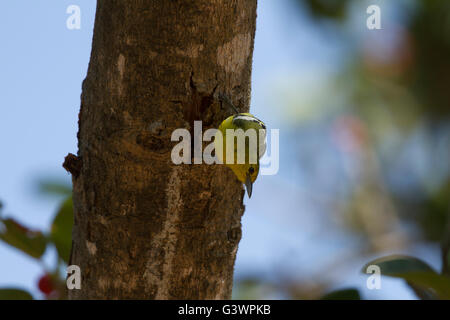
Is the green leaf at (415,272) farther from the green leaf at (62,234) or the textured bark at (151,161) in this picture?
the green leaf at (62,234)

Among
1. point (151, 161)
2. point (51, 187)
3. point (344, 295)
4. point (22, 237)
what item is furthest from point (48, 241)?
point (51, 187)

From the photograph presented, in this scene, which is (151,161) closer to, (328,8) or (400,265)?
(400,265)

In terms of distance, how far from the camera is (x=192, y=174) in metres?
1.17

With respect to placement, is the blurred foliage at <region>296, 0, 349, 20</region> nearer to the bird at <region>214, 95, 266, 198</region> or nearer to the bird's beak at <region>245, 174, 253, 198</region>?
the bird at <region>214, 95, 266, 198</region>

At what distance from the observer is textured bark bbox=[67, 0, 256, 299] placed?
45.5 inches

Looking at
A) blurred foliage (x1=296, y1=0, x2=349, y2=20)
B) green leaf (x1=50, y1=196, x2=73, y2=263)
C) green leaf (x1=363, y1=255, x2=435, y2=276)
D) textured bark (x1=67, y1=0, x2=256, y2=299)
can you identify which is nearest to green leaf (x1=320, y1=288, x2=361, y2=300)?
green leaf (x1=363, y1=255, x2=435, y2=276)

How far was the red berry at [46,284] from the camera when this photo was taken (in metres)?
1.60

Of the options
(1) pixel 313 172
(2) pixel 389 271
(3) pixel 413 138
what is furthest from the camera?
(3) pixel 413 138

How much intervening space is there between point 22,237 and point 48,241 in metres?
0.08

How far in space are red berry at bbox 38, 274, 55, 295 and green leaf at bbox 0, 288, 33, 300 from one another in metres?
0.11

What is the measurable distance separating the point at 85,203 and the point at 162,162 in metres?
0.19
